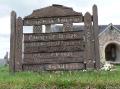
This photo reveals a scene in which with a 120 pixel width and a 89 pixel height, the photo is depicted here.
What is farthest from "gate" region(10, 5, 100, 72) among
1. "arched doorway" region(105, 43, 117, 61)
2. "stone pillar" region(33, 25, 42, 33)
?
"arched doorway" region(105, 43, 117, 61)

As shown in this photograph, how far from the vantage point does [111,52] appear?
48.9 m

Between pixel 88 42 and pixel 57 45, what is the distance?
3.47 feet

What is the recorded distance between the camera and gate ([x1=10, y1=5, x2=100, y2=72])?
41.0 feet

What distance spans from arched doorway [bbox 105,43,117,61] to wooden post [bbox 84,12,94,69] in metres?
35.4

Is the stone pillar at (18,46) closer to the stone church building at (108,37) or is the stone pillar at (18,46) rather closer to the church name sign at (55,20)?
the church name sign at (55,20)

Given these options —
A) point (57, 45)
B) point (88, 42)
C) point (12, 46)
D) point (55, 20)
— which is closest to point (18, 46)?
point (12, 46)

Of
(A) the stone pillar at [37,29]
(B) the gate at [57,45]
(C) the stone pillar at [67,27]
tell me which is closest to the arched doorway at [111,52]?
(A) the stone pillar at [37,29]

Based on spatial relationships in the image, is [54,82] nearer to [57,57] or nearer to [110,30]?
[57,57]

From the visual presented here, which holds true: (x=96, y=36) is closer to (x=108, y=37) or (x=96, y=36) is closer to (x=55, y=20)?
(x=55, y=20)

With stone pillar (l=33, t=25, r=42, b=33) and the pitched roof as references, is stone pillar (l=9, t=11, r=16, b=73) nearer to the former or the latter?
the pitched roof

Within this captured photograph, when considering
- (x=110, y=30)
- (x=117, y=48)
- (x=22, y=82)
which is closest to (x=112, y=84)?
(x=22, y=82)

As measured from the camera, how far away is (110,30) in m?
44.9

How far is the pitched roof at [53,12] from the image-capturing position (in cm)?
1289

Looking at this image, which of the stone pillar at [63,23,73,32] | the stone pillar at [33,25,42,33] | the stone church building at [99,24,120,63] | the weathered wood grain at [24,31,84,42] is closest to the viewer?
the weathered wood grain at [24,31,84,42]
